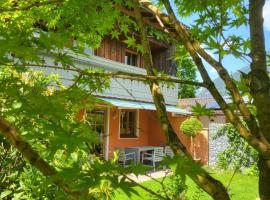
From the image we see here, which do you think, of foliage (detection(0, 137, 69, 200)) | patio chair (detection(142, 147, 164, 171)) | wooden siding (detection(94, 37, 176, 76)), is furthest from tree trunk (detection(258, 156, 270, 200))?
patio chair (detection(142, 147, 164, 171))

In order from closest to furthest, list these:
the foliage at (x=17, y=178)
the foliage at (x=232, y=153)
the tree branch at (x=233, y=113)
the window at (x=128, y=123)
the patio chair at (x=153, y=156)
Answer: the tree branch at (x=233, y=113), the foliage at (x=17, y=178), the foliage at (x=232, y=153), the patio chair at (x=153, y=156), the window at (x=128, y=123)

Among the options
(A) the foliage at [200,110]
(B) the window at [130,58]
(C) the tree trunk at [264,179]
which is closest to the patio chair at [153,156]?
(B) the window at [130,58]

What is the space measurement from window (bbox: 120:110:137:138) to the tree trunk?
67.0ft

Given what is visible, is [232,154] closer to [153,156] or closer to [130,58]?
[153,156]

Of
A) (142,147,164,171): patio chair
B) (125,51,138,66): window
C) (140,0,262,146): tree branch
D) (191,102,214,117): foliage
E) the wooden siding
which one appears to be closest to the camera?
(140,0,262,146): tree branch

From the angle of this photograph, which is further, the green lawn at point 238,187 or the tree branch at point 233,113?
the green lawn at point 238,187

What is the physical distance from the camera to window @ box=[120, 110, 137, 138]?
23.0m

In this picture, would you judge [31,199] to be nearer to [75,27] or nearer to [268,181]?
[75,27]

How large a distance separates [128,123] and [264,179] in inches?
853

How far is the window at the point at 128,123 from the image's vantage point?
23.0 m

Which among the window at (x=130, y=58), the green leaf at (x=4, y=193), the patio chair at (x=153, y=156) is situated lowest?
the patio chair at (x=153, y=156)

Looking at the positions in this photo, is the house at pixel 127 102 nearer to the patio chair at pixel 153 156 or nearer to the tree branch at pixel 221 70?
the patio chair at pixel 153 156

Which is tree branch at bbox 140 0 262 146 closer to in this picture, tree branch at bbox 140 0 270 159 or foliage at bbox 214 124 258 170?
tree branch at bbox 140 0 270 159

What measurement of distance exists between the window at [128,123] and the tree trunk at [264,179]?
2043 centimetres
